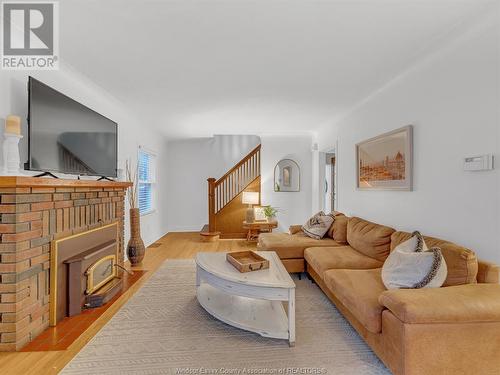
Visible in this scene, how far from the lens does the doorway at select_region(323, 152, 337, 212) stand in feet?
19.4

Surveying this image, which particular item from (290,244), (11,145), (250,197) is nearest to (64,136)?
(11,145)

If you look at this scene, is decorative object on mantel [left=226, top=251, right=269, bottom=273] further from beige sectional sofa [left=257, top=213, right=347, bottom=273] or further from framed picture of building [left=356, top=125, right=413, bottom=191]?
framed picture of building [left=356, top=125, right=413, bottom=191]

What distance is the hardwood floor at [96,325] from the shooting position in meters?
1.75

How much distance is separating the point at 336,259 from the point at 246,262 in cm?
107

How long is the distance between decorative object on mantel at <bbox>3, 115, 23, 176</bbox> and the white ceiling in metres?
0.82

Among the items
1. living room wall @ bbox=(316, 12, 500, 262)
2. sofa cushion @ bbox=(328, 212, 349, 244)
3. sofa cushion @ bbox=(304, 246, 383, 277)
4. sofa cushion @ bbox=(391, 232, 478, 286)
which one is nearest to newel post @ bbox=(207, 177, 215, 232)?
sofa cushion @ bbox=(328, 212, 349, 244)

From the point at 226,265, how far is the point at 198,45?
A: 200 centimetres

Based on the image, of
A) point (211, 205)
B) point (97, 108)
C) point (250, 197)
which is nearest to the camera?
point (97, 108)

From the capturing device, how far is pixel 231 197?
20.2 feet

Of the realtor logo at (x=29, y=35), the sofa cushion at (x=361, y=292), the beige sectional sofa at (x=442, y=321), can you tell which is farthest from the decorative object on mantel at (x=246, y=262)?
the realtor logo at (x=29, y=35)

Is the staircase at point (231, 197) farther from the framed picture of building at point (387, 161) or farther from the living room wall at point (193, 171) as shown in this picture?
the framed picture of building at point (387, 161)

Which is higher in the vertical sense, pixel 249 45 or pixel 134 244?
pixel 249 45

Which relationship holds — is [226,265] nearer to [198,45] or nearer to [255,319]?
[255,319]

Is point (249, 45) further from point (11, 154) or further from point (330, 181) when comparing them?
point (330, 181)
